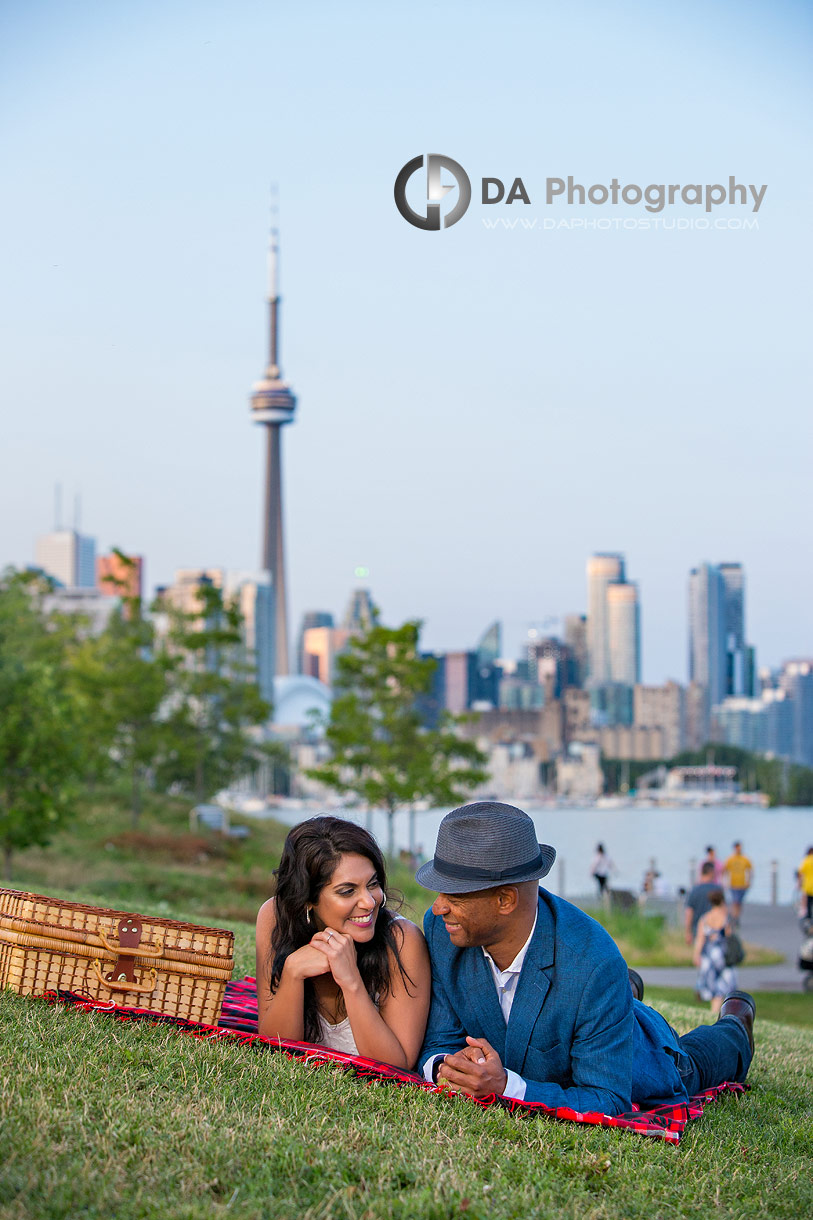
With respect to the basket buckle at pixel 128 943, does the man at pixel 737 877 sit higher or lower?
lower

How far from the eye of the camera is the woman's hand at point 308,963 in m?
4.36

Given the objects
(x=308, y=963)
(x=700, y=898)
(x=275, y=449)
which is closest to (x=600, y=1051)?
(x=308, y=963)

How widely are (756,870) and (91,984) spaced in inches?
2223

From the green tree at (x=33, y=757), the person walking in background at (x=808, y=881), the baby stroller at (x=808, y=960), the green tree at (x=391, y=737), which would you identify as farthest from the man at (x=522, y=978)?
the green tree at (x=391, y=737)

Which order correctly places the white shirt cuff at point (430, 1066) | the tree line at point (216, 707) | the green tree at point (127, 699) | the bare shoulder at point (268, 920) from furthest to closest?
the green tree at point (127, 699)
the tree line at point (216, 707)
the bare shoulder at point (268, 920)
the white shirt cuff at point (430, 1066)

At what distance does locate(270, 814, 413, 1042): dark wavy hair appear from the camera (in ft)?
14.7

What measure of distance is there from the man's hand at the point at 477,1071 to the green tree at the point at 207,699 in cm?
2990

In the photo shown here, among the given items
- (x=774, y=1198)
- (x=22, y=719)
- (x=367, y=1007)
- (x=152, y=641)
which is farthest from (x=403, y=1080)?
(x=152, y=641)

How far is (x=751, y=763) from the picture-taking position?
17638cm

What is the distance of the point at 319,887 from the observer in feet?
14.7

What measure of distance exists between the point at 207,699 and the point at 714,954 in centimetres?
2593

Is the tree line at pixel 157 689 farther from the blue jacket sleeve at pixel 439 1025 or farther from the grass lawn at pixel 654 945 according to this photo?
the blue jacket sleeve at pixel 439 1025

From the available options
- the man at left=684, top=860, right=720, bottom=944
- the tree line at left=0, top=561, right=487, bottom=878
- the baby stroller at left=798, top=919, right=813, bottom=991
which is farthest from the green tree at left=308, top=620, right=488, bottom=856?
the baby stroller at left=798, top=919, right=813, bottom=991

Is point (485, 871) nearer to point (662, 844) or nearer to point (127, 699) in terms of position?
point (127, 699)
